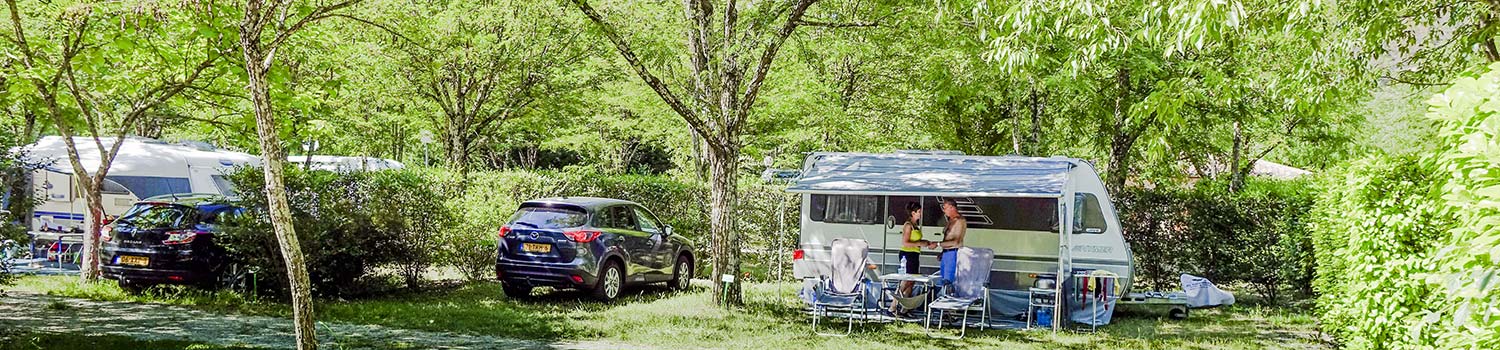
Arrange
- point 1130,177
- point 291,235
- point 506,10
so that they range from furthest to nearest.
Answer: point 1130,177, point 506,10, point 291,235

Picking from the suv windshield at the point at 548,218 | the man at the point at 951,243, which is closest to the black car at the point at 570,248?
the suv windshield at the point at 548,218

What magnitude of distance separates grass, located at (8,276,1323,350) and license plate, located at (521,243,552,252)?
1.97ft

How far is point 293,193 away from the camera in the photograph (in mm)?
10852

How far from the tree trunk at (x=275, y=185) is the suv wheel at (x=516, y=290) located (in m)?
5.43

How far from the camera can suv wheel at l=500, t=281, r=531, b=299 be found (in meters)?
11.6

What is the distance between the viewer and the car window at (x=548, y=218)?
1144cm

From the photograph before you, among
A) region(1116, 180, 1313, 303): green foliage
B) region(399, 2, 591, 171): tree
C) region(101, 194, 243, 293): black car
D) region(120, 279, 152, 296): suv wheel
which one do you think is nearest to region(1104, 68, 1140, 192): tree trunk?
region(1116, 180, 1313, 303): green foliage

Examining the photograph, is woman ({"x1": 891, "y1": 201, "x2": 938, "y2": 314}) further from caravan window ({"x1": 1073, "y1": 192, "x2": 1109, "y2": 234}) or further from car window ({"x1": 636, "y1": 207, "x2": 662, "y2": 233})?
car window ({"x1": 636, "y1": 207, "x2": 662, "y2": 233})

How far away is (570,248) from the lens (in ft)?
37.0

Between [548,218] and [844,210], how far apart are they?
346 cm

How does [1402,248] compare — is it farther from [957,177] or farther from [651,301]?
[651,301]

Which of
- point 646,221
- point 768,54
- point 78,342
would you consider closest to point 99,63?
point 78,342

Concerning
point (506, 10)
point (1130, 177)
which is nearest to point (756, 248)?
point (506, 10)

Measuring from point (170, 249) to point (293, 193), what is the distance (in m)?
1.41
